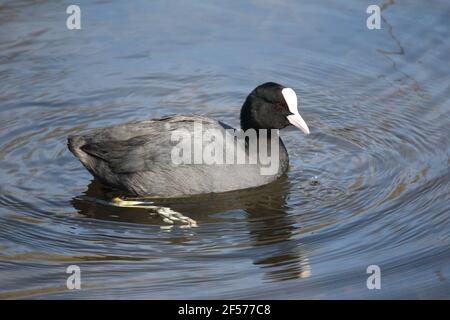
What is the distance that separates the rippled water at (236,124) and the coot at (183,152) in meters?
0.14

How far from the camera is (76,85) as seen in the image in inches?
345

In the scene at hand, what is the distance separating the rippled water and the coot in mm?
144

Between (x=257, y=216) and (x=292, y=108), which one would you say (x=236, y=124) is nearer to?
(x=292, y=108)

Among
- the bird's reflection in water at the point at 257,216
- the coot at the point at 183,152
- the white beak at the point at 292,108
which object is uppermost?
the white beak at the point at 292,108

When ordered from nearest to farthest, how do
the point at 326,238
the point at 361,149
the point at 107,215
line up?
the point at 326,238, the point at 107,215, the point at 361,149

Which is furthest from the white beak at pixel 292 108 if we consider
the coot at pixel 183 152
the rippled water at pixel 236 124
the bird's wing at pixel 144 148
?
the bird's wing at pixel 144 148

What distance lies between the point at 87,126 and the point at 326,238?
287cm

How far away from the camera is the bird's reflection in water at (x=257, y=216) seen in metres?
5.80

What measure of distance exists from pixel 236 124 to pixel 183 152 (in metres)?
1.30

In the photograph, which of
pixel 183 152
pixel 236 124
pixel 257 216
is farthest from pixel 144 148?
pixel 236 124

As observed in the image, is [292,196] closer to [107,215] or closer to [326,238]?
[326,238]

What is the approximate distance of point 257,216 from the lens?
6.62 meters

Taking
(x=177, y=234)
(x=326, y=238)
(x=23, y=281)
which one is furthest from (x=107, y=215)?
(x=326, y=238)

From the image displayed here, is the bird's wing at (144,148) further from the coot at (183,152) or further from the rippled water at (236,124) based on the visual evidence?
the rippled water at (236,124)
